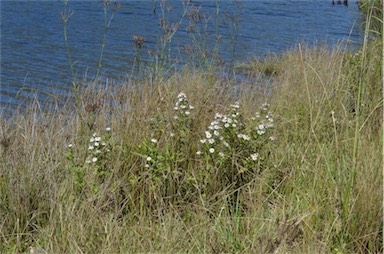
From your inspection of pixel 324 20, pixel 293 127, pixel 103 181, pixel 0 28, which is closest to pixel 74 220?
pixel 103 181

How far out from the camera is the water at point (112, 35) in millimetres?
9102

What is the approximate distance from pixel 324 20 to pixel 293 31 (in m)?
3.51

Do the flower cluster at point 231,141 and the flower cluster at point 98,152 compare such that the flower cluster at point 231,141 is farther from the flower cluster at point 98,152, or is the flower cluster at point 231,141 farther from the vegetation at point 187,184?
the flower cluster at point 98,152

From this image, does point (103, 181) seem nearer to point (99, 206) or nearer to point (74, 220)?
point (99, 206)

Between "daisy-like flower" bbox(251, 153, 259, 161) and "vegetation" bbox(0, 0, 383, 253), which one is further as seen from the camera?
"daisy-like flower" bbox(251, 153, 259, 161)

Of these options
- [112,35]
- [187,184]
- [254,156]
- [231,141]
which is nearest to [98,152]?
[187,184]

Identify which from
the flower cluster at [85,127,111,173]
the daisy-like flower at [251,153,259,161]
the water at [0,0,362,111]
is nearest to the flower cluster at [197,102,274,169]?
the daisy-like flower at [251,153,259,161]

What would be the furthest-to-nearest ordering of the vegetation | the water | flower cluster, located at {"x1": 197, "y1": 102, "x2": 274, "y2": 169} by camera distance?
1. the water
2. flower cluster, located at {"x1": 197, "y1": 102, "x2": 274, "y2": 169}
3. the vegetation

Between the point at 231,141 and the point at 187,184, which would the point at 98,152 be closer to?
the point at 187,184

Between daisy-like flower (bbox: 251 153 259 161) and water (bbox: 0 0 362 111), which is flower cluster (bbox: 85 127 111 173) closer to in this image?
daisy-like flower (bbox: 251 153 259 161)

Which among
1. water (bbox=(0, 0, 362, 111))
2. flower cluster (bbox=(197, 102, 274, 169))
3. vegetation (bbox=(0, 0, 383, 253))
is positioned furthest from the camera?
water (bbox=(0, 0, 362, 111))

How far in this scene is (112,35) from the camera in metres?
14.0

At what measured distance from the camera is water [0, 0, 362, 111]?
910cm

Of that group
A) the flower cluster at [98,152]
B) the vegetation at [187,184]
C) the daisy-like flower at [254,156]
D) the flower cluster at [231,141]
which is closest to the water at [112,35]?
the vegetation at [187,184]
